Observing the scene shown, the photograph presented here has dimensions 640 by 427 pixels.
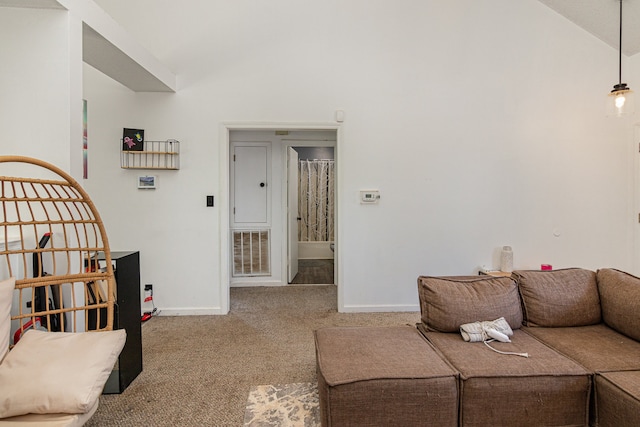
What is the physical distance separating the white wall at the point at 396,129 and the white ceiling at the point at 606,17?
3.7 inches

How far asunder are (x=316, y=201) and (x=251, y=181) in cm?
221

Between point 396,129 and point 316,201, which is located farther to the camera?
point 316,201

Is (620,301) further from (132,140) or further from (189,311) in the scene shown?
(132,140)

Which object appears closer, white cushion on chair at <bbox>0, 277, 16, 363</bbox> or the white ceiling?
white cushion on chair at <bbox>0, 277, 16, 363</bbox>

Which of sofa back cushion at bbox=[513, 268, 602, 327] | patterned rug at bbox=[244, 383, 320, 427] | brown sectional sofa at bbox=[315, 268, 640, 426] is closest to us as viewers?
brown sectional sofa at bbox=[315, 268, 640, 426]

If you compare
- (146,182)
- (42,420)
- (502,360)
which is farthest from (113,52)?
(502,360)

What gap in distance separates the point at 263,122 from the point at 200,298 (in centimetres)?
199

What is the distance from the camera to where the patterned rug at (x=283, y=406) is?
1727 mm

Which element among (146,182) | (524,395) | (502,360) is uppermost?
Result: (146,182)

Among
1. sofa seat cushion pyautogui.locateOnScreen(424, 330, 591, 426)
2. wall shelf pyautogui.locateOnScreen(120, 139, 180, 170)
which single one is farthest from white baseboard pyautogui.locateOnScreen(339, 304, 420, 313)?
wall shelf pyautogui.locateOnScreen(120, 139, 180, 170)

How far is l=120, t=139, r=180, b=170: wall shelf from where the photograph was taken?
323 cm

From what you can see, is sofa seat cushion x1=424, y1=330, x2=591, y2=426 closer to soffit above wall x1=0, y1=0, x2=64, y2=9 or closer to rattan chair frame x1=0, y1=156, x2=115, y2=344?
rattan chair frame x1=0, y1=156, x2=115, y2=344

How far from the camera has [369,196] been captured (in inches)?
133

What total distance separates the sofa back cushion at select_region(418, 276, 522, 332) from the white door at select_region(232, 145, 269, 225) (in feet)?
9.59
